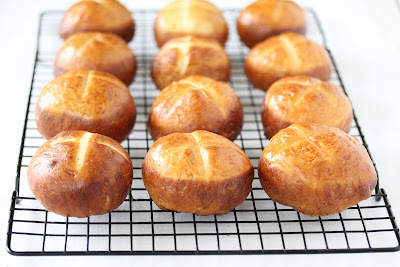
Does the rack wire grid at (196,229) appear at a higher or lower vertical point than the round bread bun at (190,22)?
lower

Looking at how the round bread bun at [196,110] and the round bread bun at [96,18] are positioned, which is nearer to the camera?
the round bread bun at [196,110]

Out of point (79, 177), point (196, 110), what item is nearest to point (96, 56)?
point (196, 110)

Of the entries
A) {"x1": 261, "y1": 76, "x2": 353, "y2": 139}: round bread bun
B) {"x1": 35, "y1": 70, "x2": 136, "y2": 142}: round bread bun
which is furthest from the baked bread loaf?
{"x1": 35, "y1": 70, "x2": 136, "y2": 142}: round bread bun

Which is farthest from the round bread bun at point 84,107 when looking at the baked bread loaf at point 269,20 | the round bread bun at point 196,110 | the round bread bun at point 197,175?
the baked bread loaf at point 269,20

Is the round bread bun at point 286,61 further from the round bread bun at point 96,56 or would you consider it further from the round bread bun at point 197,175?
the round bread bun at point 197,175

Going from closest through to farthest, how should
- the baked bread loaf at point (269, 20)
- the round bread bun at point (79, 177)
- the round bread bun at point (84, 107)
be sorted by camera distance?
the round bread bun at point (79, 177), the round bread bun at point (84, 107), the baked bread loaf at point (269, 20)

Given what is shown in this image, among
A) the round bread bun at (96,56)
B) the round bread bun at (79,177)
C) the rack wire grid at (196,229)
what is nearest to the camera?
the round bread bun at (79,177)

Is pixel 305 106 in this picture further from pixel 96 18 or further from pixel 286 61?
pixel 96 18
